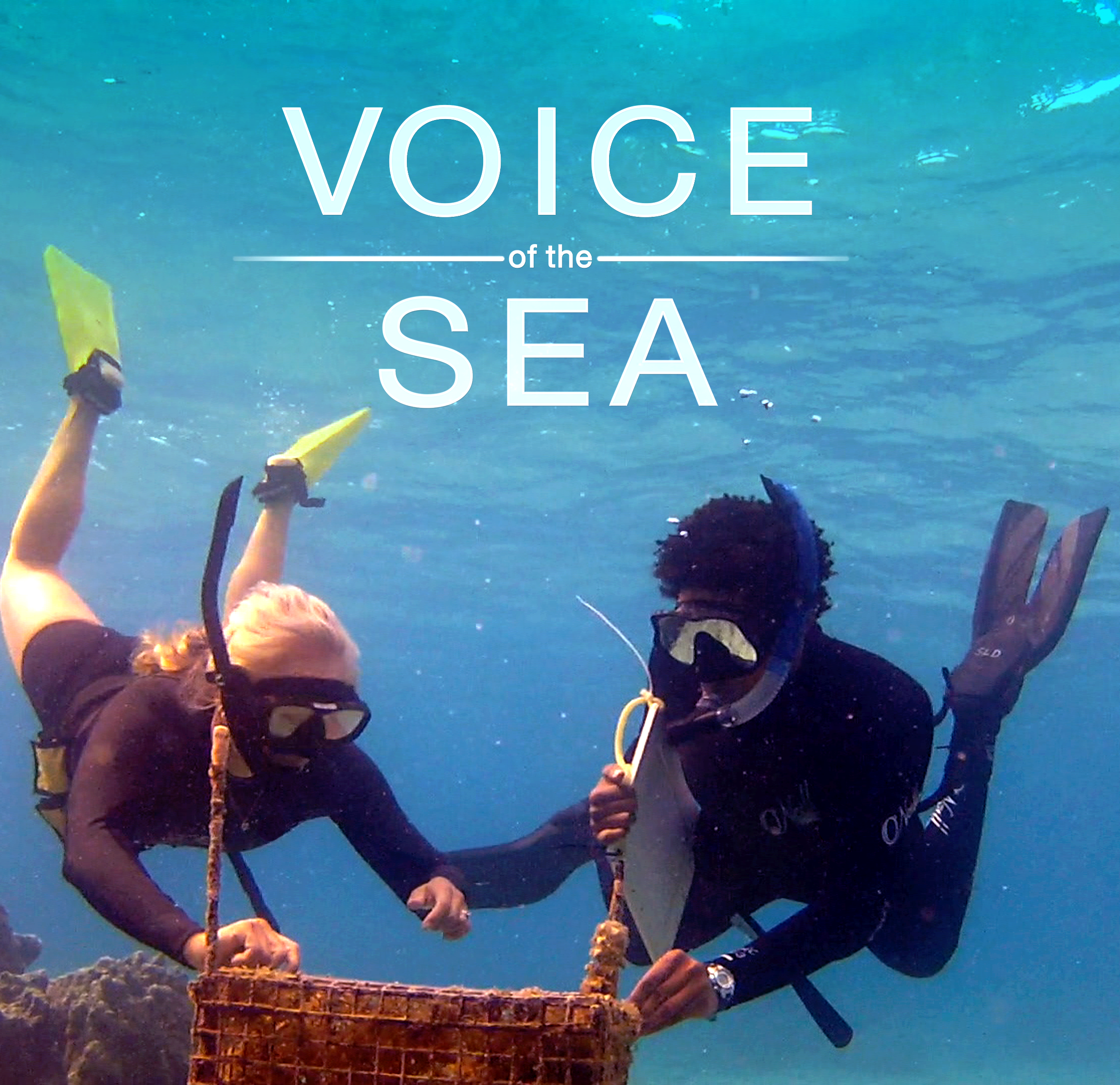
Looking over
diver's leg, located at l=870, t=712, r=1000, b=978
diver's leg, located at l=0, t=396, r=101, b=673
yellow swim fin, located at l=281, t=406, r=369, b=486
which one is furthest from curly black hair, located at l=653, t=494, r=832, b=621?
yellow swim fin, located at l=281, t=406, r=369, b=486

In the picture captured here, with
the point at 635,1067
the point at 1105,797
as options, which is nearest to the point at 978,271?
the point at 635,1067

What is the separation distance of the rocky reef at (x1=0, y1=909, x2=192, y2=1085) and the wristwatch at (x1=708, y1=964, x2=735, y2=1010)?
4262mm

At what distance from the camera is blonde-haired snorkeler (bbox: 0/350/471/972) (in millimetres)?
3881

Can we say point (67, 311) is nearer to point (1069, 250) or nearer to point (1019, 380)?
point (1069, 250)

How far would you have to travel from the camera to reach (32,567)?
7555 mm

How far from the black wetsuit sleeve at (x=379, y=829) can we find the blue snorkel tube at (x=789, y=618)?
180 cm

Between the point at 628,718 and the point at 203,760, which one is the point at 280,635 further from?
the point at 628,718

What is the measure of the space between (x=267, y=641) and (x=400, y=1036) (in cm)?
213

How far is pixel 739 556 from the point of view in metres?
4.73

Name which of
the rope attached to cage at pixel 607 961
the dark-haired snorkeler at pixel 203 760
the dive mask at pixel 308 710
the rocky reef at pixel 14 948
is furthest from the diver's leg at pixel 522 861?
the rocky reef at pixel 14 948

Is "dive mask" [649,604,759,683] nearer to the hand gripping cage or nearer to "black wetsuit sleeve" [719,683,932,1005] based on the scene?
"black wetsuit sleeve" [719,683,932,1005]

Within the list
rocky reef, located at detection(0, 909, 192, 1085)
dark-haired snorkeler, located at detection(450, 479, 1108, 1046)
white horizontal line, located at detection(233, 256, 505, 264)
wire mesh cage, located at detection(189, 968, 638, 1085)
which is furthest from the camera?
white horizontal line, located at detection(233, 256, 505, 264)

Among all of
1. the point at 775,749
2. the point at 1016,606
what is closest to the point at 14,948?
the point at 775,749

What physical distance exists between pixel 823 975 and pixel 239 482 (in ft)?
198
